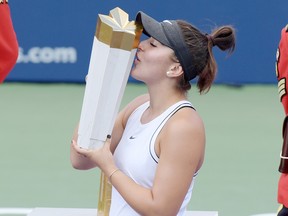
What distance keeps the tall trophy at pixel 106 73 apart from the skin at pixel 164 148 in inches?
3.4

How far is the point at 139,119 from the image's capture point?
387 centimetres

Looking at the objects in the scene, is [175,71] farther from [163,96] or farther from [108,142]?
[108,142]

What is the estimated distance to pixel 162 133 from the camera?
3.65m

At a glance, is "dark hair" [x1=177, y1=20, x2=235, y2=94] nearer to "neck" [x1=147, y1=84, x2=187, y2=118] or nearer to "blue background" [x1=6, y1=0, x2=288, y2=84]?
"neck" [x1=147, y1=84, x2=187, y2=118]

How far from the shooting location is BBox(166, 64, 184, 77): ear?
3740 mm

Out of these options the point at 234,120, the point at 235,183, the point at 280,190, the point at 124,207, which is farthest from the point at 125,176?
the point at 234,120

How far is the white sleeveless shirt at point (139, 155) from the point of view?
144 inches

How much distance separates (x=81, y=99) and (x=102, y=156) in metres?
6.07

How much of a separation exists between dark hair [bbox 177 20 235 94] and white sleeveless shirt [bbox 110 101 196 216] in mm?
124

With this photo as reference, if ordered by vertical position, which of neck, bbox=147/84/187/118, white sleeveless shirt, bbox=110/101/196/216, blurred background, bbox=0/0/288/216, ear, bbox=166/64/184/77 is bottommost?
blurred background, bbox=0/0/288/216

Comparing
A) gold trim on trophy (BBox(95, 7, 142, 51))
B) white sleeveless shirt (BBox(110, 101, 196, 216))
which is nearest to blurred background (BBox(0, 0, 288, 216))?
white sleeveless shirt (BBox(110, 101, 196, 216))

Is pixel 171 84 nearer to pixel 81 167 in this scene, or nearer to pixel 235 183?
pixel 81 167

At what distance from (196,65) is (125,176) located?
48 cm

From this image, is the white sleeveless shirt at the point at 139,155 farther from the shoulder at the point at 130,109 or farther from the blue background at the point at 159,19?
the blue background at the point at 159,19
